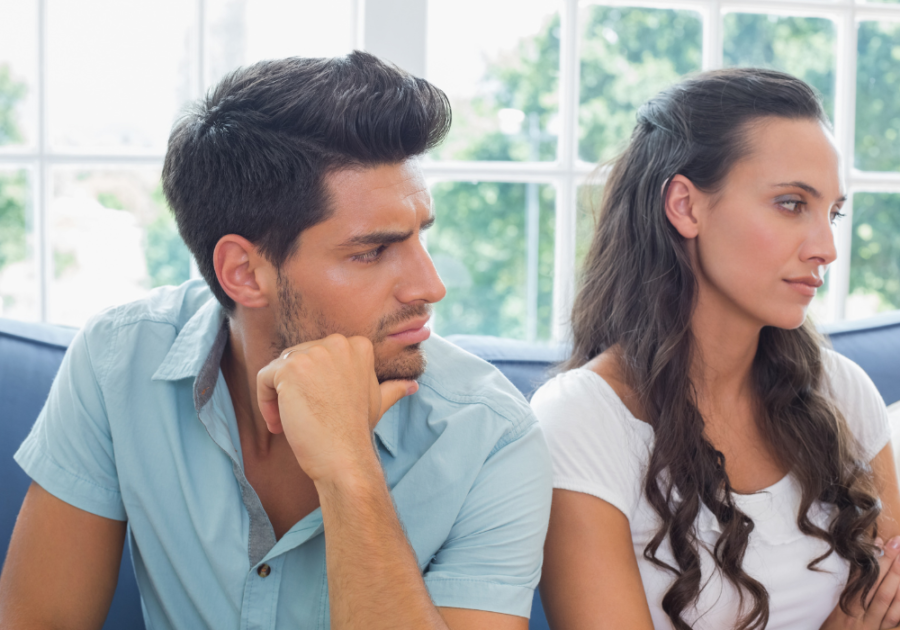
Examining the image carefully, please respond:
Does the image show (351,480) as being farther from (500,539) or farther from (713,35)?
(713,35)

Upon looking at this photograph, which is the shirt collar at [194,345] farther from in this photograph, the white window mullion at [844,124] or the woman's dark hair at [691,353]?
the white window mullion at [844,124]

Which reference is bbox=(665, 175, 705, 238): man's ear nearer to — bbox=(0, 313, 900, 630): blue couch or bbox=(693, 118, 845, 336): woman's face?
bbox=(693, 118, 845, 336): woman's face

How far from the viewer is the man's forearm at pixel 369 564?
952 mm

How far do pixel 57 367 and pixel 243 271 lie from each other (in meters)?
0.52

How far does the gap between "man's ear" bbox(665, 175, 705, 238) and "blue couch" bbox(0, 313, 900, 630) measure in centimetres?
39

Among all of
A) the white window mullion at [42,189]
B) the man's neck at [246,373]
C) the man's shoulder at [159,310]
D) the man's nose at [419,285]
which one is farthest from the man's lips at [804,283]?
the white window mullion at [42,189]

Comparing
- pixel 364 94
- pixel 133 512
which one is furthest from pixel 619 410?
pixel 133 512

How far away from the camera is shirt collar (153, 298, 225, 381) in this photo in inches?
46.4

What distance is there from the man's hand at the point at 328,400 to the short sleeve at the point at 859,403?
3.06ft

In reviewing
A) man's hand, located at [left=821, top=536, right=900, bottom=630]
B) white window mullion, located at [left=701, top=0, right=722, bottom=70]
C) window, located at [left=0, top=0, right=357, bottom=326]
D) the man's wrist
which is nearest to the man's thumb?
the man's wrist

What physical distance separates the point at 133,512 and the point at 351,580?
40 cm

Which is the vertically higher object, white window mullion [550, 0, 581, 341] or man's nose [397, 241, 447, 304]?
white window mullion [550, 0, 581, 341]

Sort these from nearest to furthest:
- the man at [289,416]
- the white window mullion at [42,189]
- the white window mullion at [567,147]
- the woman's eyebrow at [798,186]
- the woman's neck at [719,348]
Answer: the man at [289,416]
the woman's eyebrow at [798,186]
the woman's neck at [719,348]
the white window mullion at [42,189]
the white window mullion at [567,147]

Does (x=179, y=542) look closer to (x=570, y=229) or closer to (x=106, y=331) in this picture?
(x=106, y=331)
